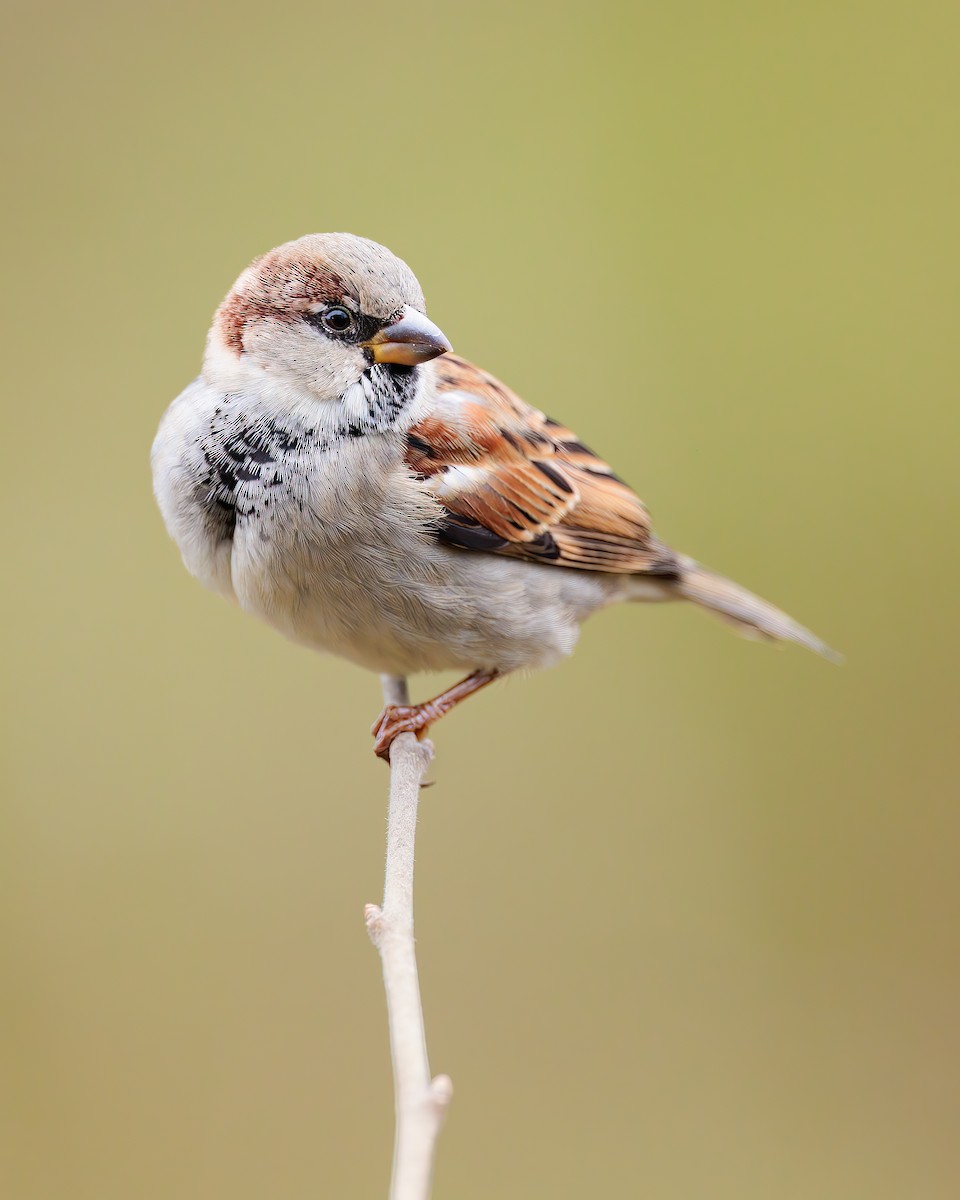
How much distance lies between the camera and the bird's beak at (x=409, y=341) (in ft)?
7.07

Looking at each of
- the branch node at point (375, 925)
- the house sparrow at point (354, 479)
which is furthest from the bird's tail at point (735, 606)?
the branch node at point (375, 925)

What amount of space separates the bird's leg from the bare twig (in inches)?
17.4

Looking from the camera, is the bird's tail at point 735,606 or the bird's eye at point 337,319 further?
the bird's tail at point 735,606

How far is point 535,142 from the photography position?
404 centimetres

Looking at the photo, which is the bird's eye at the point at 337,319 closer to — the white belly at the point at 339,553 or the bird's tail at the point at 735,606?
the white belly at the point at 339,553

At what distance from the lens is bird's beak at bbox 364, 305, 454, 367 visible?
2154mm

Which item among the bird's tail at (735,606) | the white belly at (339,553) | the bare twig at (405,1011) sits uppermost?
the bird's tail at (735,606)

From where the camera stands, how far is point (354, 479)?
223 centimetres

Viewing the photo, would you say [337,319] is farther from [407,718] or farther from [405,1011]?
[405,1011]

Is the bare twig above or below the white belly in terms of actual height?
below

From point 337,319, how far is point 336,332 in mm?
22

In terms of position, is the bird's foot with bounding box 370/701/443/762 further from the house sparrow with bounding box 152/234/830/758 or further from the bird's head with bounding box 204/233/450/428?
the bird's head with bounding box 204/233/450/428

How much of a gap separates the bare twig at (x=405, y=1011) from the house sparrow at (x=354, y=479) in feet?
1.31

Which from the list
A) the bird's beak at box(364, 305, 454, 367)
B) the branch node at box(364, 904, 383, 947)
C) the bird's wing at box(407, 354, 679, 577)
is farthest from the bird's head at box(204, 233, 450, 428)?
the branch node at box(364, 904, 383, 947)
